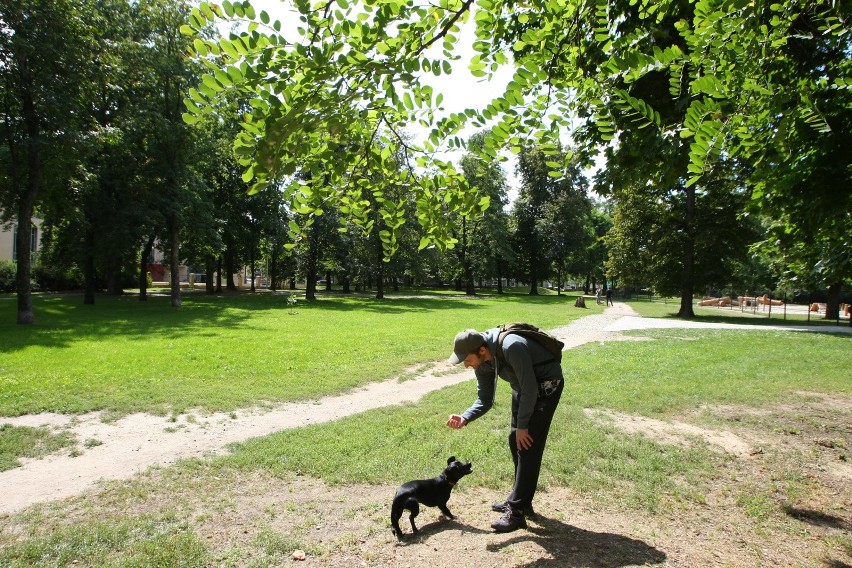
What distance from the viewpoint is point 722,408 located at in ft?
26.0

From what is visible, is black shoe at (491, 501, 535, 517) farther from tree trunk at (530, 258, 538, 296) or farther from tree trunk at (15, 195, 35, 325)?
tree trunk at (530, 258, 538, 296)

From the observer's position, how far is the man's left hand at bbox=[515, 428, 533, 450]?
3793 mm

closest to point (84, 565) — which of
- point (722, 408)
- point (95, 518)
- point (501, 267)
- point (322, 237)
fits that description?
point (95, 518)

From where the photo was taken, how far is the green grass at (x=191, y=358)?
8398 mm

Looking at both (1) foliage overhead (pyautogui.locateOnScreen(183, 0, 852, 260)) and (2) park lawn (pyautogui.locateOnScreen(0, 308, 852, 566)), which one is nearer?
(1) foliage overhead (pyautogui.locateOnScreen(183, 0, 852, 260))

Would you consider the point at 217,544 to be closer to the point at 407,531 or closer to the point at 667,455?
the point at 407,531

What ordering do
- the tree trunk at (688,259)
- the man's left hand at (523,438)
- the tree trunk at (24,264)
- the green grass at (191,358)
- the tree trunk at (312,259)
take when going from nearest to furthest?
the man's left hand at (523,438), the green grass at (191,358), the tree trunk at (24,264), the tree trunk at (688,259), the tree trunk at (312,259)

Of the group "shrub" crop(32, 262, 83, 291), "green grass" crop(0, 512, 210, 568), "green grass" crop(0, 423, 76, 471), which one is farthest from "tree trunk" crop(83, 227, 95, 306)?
"green grass" crop(0, 512, 210, 568)

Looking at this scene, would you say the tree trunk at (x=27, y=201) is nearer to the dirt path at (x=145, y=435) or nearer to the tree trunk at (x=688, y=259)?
the dirt path at (x=145, y=435)

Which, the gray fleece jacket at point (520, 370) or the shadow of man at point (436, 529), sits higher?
the gray fleece jacket at point (520, 370)

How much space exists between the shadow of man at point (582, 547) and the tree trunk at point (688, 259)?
26621 mm

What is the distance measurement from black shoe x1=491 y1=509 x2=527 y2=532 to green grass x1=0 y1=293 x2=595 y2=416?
5.44m

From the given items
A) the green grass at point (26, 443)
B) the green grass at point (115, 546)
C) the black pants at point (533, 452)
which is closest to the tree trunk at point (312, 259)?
the green grass at point (26, 443)

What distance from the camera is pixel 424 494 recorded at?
395cm
